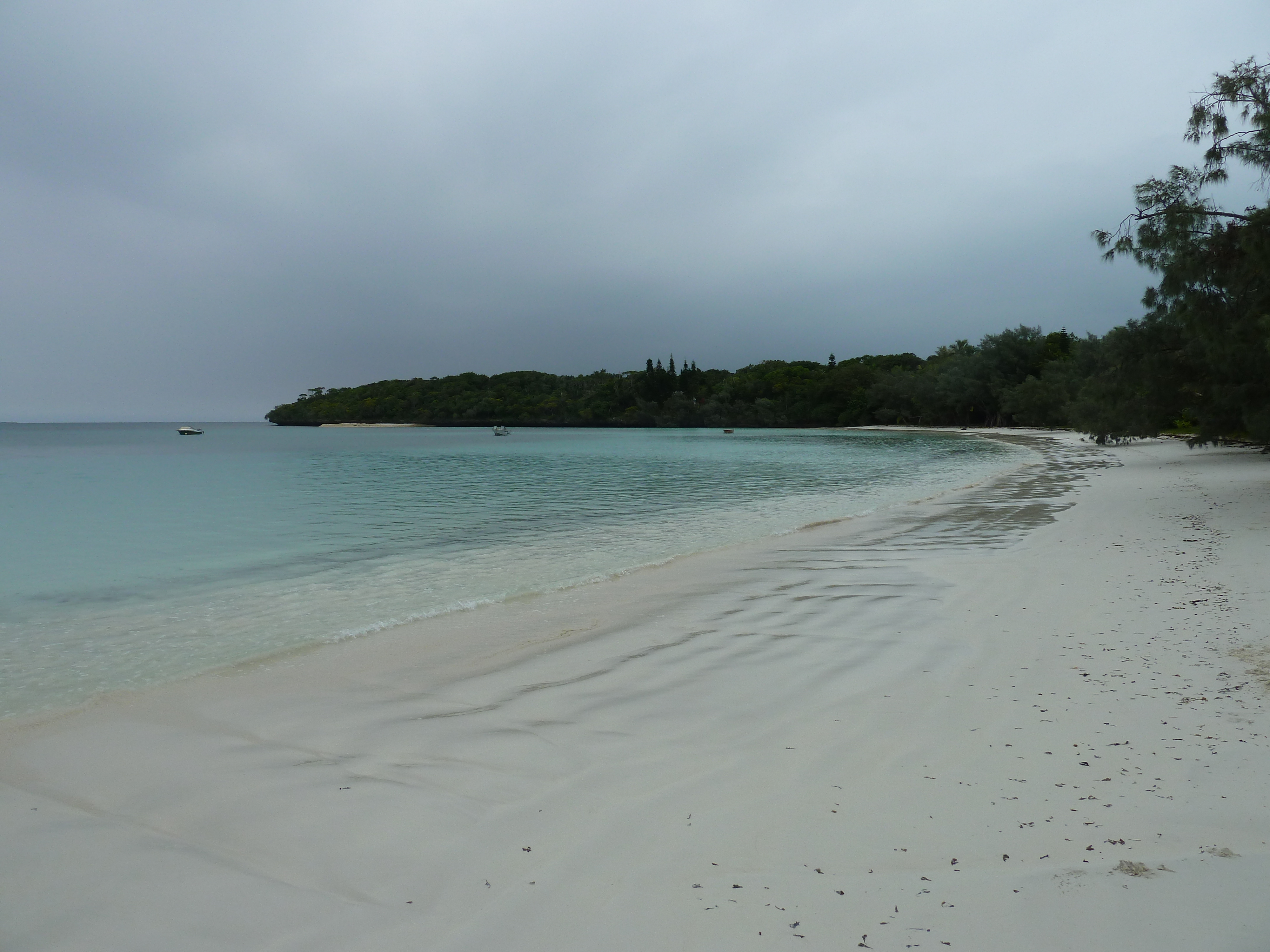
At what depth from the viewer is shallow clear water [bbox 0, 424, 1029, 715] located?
7910 mm

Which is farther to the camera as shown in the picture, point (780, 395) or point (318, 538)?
point (780, 395)

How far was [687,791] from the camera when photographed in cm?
375

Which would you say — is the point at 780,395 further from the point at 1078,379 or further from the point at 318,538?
the point at 318,538

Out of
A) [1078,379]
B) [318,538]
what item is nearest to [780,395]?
[1078,379]

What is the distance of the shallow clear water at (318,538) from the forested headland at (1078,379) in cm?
736

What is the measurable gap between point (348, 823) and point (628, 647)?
11.2ft

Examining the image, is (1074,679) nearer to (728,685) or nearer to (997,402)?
(728,685)

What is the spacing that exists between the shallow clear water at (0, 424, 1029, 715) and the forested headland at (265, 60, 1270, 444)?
736 cm

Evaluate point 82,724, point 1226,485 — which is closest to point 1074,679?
point 82,724

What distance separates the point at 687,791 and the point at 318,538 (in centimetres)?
1365

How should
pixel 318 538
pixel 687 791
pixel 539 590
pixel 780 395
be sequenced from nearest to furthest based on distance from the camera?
1. pixel 687 791
2. pixel 539 590
3. pixel 318 538
4. pixel 780 395

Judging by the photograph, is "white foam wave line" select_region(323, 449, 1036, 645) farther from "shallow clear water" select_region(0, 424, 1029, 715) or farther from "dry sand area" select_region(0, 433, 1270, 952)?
"dry sand area" select_region(0, 433, 1270, 952)

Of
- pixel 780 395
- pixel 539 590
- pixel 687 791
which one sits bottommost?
pixel 539 590

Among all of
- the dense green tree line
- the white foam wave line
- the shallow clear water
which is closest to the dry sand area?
the white foam wave line
